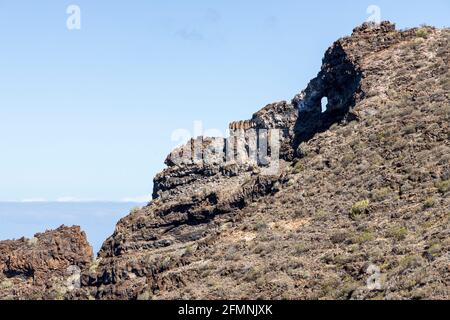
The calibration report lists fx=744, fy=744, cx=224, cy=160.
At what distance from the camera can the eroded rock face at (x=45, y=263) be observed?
48344 mm

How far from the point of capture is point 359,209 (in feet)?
132

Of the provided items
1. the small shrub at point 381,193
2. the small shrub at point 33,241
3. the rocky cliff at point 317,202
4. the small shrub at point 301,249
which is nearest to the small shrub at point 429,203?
the rocky cliff at point 317,202

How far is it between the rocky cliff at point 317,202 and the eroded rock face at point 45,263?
161 mm

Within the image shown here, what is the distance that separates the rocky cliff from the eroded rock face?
6.3 inches

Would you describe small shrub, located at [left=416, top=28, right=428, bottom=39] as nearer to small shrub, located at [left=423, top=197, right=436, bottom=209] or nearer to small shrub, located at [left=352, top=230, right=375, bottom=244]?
small shrub, located at [left=423, top=197, right=436, bottom=209]

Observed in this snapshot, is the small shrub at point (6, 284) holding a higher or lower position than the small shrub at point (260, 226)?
lower

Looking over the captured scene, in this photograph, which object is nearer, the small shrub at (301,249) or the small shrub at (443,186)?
the small shrub at (443,186)

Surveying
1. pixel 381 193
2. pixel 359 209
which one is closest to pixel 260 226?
pixel 359 209

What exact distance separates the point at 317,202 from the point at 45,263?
1884 centimetres

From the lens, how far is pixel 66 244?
50.5 metres

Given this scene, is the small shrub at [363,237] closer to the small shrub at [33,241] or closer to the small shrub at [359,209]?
the small shrub at [359,209]

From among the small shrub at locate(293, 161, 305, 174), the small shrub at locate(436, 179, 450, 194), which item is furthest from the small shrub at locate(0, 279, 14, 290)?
the small shrub at locate(436, 179, 450, 194)
